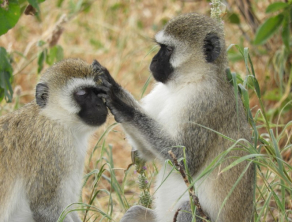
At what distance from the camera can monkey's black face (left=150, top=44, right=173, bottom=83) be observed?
13.3 ft

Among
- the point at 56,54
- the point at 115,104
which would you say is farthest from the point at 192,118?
the point at 56,54

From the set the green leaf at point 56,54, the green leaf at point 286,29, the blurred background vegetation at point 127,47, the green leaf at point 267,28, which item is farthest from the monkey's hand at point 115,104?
the green leaf at point 286,29

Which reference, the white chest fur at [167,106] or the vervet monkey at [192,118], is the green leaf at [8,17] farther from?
the white chest fur at [167,106]

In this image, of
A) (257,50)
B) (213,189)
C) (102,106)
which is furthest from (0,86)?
(257,50)

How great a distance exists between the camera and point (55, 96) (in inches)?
162

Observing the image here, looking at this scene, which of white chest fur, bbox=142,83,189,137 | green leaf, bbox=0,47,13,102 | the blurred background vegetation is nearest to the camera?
white chest fur, bbox=142,83,189,137

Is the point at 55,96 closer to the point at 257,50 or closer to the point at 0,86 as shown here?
the point at 0,86

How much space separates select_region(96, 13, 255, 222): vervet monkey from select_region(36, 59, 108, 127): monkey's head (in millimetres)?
122

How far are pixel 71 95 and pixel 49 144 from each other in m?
0.43

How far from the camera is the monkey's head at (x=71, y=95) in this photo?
3984 millimetres

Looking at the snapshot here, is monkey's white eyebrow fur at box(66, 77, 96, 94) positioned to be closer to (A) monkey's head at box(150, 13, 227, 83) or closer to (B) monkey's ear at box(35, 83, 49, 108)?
(B) monkey's ear at box(35, 83, 49, 108)

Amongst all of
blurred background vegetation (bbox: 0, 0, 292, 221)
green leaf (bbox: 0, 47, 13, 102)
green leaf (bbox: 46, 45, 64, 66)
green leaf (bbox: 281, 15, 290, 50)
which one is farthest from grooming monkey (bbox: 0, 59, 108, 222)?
green leaf (bbox: 281, 15, 290, 50)

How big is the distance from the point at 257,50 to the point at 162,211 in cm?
379

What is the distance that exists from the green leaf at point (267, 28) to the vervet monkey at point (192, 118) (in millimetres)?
1412
